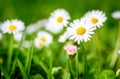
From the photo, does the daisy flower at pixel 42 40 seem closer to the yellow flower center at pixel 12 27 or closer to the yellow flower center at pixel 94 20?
the yellow flower center at pixel 12 27

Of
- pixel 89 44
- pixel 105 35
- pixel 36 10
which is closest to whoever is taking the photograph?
pixel 89 44

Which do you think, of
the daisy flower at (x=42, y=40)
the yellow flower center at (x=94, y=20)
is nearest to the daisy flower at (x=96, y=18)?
the yellow flower center at (x=94, y=20)

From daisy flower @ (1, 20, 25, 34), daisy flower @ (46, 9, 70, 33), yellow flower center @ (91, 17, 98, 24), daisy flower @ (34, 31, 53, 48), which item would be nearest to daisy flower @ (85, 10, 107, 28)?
yellow flower center @ (91, 17, 98, 24)

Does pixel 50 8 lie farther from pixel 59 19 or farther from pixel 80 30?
pixel 80 30

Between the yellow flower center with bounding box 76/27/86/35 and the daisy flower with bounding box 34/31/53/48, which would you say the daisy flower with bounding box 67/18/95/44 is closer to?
the yellow flower center with bounding box 76/27/86/35

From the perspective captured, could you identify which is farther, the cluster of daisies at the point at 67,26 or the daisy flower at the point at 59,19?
the daisy flower at the point at 59,19

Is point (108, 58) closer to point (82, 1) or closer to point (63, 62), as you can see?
point (63, 62)

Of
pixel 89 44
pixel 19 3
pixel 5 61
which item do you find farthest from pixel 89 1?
pixel 5 61

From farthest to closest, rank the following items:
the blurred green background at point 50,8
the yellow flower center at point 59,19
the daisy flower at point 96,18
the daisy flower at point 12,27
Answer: the blurred green background at point 50,8 → the yellow flower center at point 59,19 → the daisy flower at point 12,27 → the daisy flower at point 96,18
